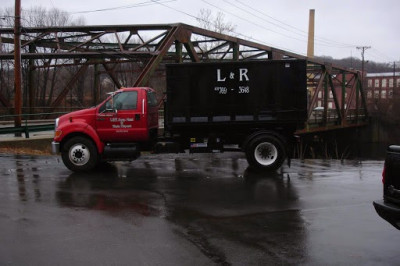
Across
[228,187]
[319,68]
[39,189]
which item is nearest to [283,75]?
[228,187]

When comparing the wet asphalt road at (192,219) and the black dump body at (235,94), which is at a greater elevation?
the black dump body at (235,94)

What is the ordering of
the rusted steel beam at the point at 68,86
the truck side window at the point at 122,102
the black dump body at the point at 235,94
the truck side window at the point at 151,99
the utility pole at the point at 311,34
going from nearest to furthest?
the truck side window at the point at 122,102
the black dump body at the point at 235,94
the truck side window at the point at 151,99
the rusted steel beam at the point at 68,86
the utility pole at the point at 311,34

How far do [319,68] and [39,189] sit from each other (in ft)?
125

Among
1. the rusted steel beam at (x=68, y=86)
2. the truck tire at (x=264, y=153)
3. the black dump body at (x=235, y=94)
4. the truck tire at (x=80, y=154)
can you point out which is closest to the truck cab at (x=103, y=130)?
the truck tire at (x=80, y=154)

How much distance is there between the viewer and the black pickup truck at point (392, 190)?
4688 mm

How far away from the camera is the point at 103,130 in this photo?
11883 millimetres

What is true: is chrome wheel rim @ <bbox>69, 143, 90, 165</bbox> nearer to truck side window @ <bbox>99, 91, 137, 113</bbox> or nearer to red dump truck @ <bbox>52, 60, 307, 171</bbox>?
red dump truck @ <bbox>52, 60, 307, 171</bbox>

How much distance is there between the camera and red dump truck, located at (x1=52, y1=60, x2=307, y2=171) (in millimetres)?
11945

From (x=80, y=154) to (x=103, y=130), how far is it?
94 centimetres

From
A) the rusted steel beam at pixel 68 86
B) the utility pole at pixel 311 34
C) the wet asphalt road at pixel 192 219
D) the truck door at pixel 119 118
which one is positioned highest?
the utility pole at pixel 311 34

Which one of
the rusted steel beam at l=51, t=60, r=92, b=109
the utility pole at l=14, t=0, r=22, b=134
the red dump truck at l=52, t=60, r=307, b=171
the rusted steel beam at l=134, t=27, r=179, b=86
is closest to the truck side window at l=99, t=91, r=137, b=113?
the red dump truck at l=52, t=60, r=307, b=171

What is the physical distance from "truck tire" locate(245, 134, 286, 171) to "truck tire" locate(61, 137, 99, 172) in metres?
4.45

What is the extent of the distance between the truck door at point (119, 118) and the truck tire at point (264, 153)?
10.8ft

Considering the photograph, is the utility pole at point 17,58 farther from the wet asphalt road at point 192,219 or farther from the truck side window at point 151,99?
the truck side window at point 151,99
